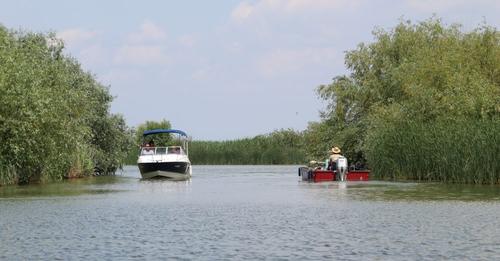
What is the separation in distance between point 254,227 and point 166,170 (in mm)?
40628

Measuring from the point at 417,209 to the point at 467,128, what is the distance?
21.0m

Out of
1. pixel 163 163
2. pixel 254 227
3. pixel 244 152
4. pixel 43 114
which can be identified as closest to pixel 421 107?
pixel 163 163

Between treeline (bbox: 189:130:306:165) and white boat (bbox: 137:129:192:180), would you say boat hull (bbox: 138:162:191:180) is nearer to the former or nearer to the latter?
white boat (bbox: 137:129:192:180)

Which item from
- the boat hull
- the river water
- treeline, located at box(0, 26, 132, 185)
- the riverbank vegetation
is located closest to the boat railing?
the boat hull

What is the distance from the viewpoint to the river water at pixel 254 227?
17938mm

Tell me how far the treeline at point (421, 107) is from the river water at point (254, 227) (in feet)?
35.9

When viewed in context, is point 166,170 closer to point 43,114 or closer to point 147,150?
point 147,150

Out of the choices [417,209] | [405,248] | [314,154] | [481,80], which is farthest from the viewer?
[314,154]

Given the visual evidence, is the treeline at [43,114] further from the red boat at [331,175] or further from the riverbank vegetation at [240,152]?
the riverbank vegetation at [240,152]

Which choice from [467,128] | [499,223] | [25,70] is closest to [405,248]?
[499,223]

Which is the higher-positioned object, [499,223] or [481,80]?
[481,80]

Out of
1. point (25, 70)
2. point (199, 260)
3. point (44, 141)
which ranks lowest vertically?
point (199, 260)

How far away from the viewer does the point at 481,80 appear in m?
57.8

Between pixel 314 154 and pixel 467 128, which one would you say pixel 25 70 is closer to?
pixel 467 128
